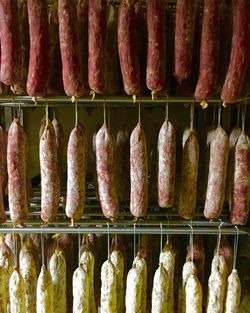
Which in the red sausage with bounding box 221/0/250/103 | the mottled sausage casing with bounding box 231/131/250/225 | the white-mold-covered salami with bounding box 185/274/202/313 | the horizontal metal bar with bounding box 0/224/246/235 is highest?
the red sausage with bounding box 221/0/250/103

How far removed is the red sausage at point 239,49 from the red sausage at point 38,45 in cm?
87

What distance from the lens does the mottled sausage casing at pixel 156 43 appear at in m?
1.62

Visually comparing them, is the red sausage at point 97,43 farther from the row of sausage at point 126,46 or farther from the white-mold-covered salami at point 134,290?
the white-mold-covered salami at point 134,290

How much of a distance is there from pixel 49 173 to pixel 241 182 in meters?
1.00

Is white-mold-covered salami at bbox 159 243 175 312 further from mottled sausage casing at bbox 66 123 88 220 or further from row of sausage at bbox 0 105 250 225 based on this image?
mottled sausage casing at bbox 66 123 88 220

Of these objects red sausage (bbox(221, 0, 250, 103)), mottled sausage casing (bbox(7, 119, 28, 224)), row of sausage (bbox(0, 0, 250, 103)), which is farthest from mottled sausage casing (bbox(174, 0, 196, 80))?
mottled sausage casing (bbox(7, 119, 28, 224))

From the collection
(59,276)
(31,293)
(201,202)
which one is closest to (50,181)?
(59,276)

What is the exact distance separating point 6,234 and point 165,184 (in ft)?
3.60

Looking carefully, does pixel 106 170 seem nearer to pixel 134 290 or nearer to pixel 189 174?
pixel 189 174

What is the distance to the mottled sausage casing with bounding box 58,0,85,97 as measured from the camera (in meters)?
1.63

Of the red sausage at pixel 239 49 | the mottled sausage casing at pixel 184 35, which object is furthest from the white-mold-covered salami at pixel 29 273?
the red sausage at pixel 239 49

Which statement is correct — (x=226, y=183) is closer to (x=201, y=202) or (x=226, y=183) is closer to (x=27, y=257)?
(x=201, y=202)

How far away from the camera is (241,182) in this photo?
6.05ft

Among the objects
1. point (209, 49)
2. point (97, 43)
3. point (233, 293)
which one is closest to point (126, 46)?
point (97, 43)
